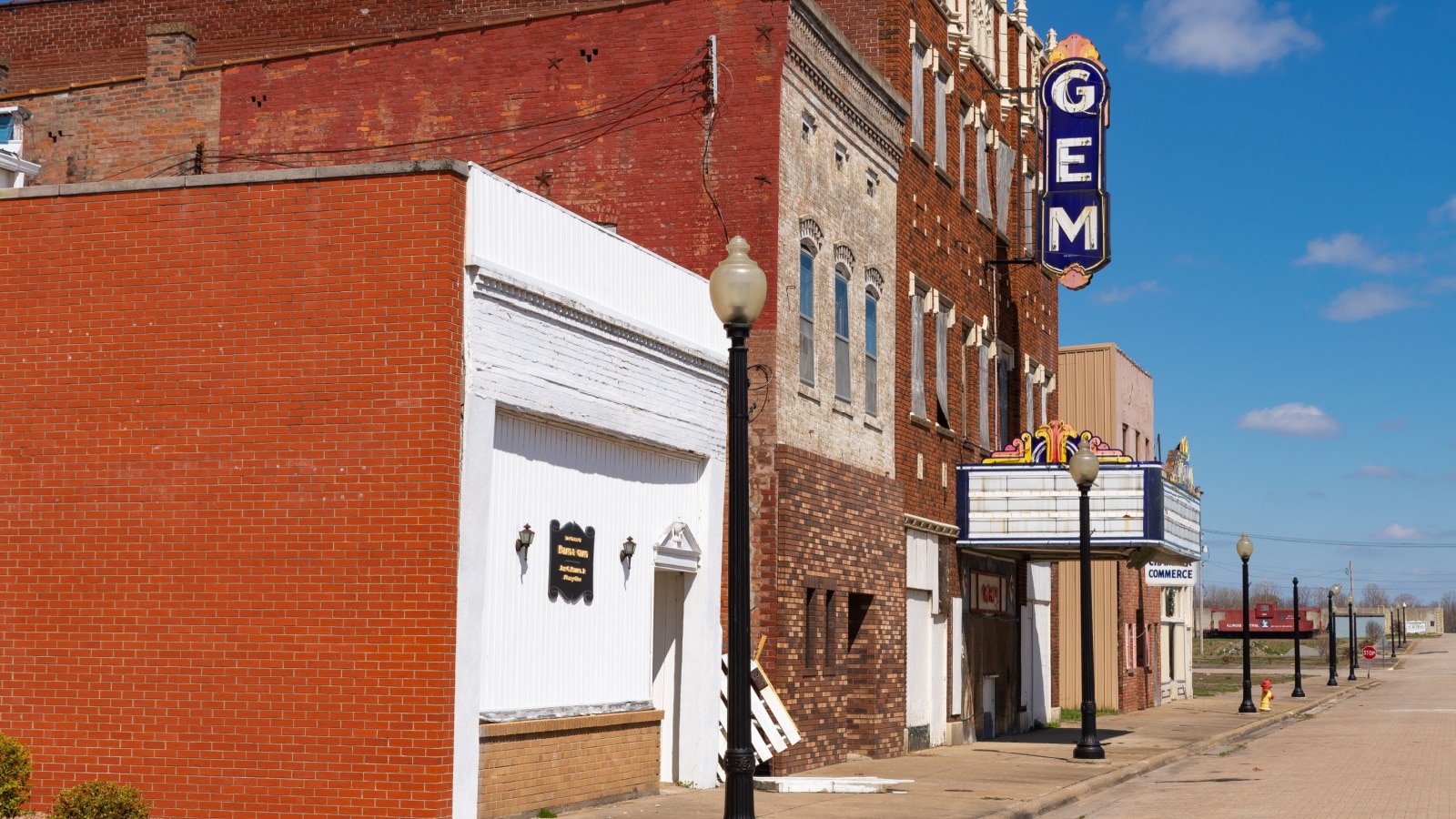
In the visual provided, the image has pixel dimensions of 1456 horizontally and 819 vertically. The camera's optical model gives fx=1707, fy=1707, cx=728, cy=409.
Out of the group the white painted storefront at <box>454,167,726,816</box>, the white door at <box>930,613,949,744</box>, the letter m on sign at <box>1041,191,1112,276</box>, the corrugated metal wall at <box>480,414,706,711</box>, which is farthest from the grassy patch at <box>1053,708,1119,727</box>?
the corrugated metal wall at <box>480,414,706,711</box>

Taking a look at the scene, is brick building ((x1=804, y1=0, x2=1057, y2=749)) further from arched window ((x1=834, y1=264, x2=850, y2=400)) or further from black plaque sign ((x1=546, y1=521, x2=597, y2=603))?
black plaque sign ((x1=546, y1=521, x2=597, y2=603))

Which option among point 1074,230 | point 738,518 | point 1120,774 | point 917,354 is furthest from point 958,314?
point 738,518

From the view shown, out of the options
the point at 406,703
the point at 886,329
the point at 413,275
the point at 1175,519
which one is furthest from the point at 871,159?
the point at 406,703

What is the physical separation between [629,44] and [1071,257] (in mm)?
11952

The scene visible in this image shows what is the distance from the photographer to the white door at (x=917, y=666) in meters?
27.4

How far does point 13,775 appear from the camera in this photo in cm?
1435

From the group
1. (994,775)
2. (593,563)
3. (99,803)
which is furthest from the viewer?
(994,775)

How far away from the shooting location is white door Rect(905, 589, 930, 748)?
2744cm

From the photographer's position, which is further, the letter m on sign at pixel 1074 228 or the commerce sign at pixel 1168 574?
the commerce sign at pixel 1168 574

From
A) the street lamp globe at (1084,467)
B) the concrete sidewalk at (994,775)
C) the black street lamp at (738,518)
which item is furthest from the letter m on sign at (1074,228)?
the black street lamp at (738,518)

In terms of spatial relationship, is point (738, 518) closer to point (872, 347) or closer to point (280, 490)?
point (280, 490)

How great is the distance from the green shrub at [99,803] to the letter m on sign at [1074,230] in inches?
846

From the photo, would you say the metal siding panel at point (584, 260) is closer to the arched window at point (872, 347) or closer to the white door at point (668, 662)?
the white door at point (668, 662)

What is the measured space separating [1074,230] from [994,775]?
12.0 meters
